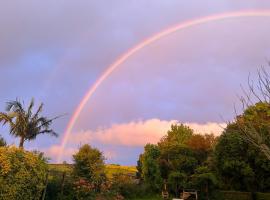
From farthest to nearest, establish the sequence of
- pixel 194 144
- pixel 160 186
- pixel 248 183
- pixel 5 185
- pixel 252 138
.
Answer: pixel 194 144, pixel 160 186, pixel 248 183, pixel 5 185, pixel 252 138

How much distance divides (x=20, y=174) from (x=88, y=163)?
30.3 feet

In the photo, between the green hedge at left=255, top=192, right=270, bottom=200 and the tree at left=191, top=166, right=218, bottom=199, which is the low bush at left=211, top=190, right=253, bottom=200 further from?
the tree at left=191, top=166, right=218, bottom=199

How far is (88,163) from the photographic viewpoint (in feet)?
96.6

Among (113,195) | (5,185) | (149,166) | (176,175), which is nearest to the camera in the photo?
(5,185)

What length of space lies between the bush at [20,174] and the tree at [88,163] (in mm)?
6843

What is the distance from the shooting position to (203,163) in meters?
51.7

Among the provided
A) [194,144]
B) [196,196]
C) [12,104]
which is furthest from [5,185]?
[194,144]

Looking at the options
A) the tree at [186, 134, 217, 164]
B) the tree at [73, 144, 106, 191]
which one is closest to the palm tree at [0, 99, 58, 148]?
the tree at [73, 144, 106, 191]

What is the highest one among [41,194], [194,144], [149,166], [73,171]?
[194,144]

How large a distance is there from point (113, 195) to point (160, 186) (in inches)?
854

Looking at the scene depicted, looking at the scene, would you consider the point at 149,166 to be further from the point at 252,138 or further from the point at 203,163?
the point at 252,138

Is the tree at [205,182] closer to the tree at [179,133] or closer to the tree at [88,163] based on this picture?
the tree at [88,163]

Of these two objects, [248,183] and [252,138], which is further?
[248,183]

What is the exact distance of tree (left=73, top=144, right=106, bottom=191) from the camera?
2908 cm
